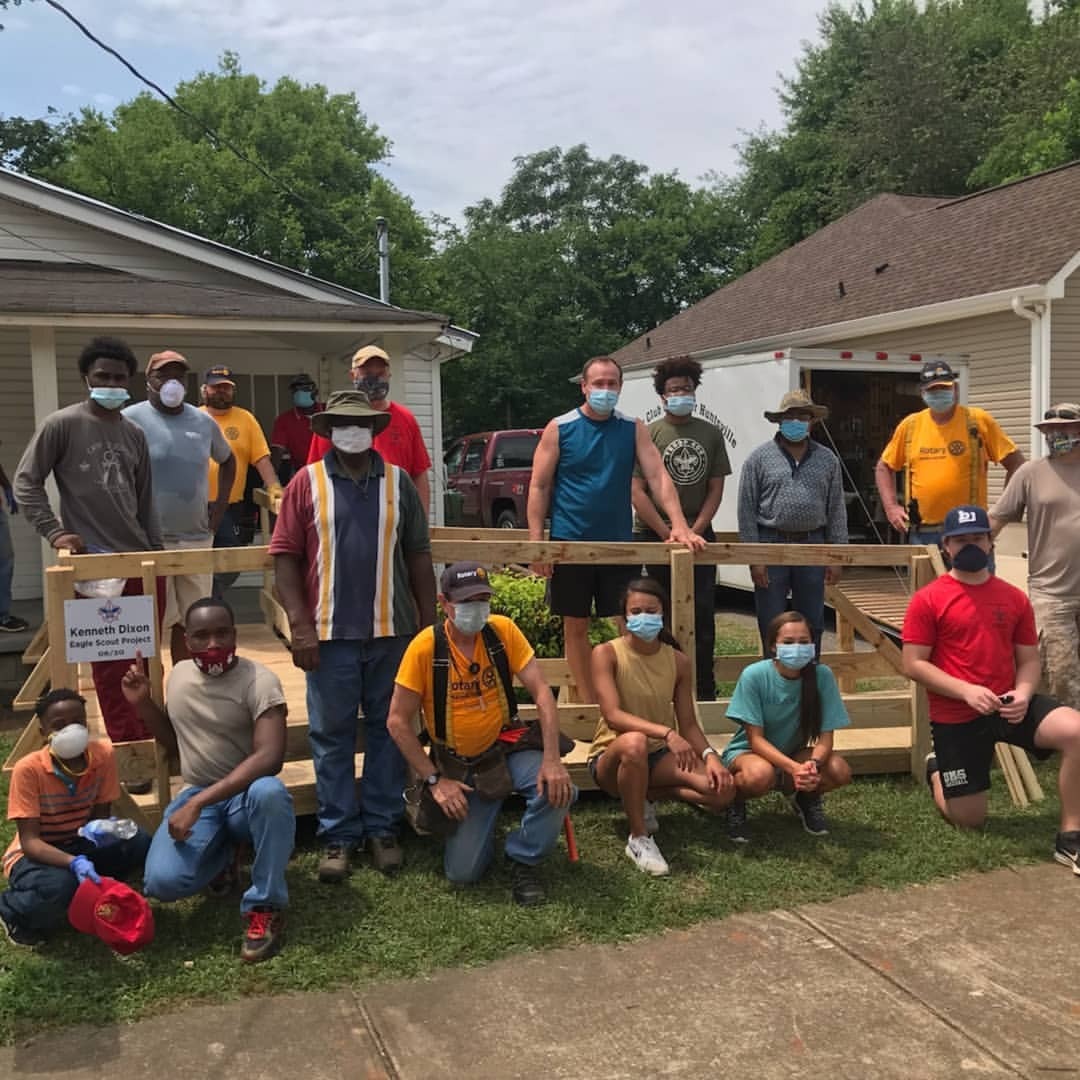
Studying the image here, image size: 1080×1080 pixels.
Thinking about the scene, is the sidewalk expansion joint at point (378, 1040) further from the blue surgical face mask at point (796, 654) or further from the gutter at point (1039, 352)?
the gutter at point (1039, 352)

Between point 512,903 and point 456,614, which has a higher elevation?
point 456,614

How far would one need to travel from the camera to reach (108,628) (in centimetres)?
387

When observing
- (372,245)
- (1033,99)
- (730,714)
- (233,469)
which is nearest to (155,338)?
(233,469)

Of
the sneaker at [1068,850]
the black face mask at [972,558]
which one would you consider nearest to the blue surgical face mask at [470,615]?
the black face mask at [972,558]

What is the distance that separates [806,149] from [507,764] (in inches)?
1318

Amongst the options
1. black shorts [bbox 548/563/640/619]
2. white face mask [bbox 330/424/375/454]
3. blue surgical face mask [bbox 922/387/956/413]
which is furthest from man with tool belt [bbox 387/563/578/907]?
blue surgical face mask [bbox 922/387/956/413]

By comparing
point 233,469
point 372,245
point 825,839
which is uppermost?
point 372,245

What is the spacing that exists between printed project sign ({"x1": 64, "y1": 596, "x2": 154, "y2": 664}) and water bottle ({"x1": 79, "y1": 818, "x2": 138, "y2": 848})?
2.04 feet

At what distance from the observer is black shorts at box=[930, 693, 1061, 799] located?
4352 millimetres

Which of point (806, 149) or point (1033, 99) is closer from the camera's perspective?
point (1033, 99)

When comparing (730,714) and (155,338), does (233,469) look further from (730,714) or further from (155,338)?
(155,338)

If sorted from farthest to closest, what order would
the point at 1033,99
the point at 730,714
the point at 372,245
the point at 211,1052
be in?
the point at 372,245 → the point at 1033,99 → the point at 730,714 → the point at 211,1052

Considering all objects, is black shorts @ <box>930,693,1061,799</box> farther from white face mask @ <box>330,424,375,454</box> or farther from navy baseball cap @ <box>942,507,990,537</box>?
white face mask @ <box>330,424,375,454</box>

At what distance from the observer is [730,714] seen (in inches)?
168
